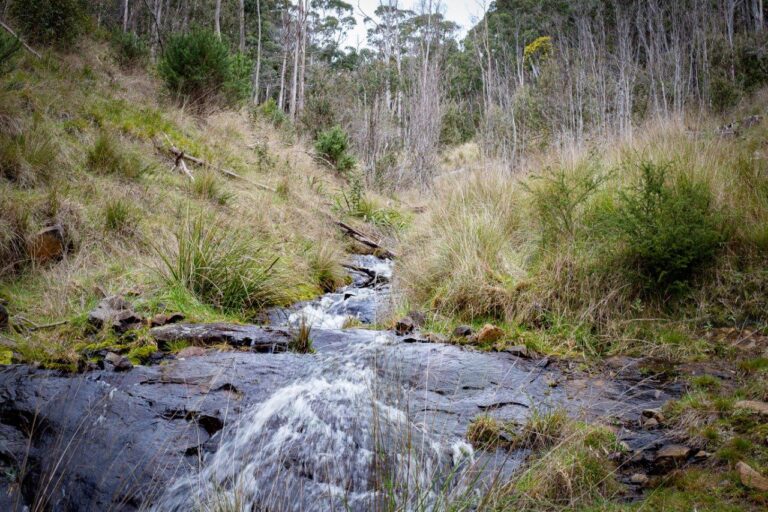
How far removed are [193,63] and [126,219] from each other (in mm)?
6110

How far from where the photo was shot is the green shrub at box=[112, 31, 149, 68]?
1076 cm

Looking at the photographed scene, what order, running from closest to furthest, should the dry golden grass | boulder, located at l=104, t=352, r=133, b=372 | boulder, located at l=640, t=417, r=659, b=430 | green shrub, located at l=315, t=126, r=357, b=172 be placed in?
boulder, located at l=640, t=417, r=659, b=430 → boulder, located at l=104, t=352, r=133, b=372 → the dry golden grass → green shrub, located at l=315, t=126, r=357, b=172

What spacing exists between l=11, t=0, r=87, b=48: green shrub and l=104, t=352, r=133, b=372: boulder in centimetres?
906

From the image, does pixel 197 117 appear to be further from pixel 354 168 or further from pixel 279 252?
pixel 279 252

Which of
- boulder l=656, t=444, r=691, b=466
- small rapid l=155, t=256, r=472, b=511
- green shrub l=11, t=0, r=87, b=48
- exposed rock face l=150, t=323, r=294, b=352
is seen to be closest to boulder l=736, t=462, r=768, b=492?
boulder l=656, t=444, r=691, b=466

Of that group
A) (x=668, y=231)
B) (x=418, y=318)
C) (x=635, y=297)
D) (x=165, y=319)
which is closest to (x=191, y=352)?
(x=165, y=319)

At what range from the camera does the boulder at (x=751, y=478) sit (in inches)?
59.9

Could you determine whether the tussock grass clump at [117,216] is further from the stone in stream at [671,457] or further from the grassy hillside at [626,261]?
the stone in stream at [671,457]

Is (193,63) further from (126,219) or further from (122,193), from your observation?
(126,219)

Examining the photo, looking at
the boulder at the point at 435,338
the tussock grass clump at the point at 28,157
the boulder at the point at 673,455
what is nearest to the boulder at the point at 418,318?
the boulder at the point at 435,338

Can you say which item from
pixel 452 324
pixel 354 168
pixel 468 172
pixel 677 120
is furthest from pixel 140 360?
pixel 354 168

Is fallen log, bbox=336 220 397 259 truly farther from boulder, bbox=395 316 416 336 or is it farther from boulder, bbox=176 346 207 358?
boulder, bbox=176 346 207 358

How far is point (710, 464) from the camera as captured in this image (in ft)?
5.68

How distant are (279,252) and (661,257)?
376cm
